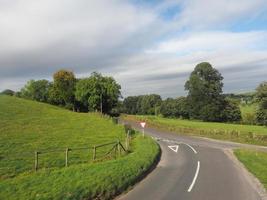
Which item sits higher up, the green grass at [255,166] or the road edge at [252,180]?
the green grass at [255,166]

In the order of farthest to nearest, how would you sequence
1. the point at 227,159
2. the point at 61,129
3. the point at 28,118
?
the point at 28,118 → the point at 61,129 → the point at 227,159

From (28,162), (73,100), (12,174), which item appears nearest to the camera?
(12,174)

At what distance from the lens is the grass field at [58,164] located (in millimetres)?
16797

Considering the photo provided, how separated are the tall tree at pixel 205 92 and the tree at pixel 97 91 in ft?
72.4

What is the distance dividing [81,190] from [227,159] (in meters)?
18.4

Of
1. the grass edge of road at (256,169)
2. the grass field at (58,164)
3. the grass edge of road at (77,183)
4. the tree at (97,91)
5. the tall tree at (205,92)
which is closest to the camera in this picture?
the grass edge of road at (77,183)

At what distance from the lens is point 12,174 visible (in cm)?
2347

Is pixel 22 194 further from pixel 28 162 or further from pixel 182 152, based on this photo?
pixel 182 152

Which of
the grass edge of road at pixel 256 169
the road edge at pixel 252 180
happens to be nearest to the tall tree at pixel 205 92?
the grass edge of road at pixel 256 169

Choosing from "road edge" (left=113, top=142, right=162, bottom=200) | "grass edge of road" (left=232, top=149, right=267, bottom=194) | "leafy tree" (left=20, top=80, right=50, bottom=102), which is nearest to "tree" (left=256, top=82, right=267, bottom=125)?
"grass edge of road" (left=232, top=149, right=267, bottom=194)

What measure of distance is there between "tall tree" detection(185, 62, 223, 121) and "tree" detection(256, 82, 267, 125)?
26.9m

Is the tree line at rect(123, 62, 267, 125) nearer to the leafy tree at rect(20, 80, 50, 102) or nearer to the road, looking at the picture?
the leafy tree at rect(20, 80, 50, 102)

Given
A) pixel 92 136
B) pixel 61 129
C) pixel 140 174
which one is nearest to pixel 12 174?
pixel 140 174

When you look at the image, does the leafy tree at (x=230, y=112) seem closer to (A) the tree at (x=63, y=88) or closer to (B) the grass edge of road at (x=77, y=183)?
(A) the tree at (x=63, y=88)
